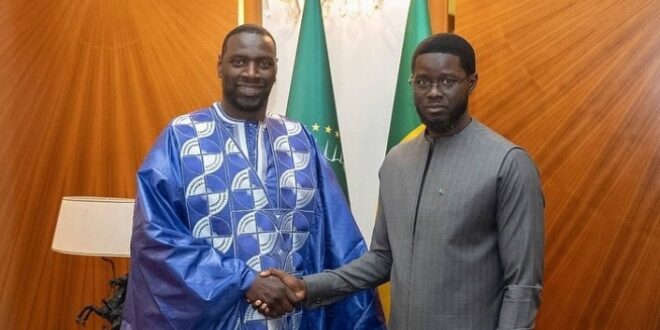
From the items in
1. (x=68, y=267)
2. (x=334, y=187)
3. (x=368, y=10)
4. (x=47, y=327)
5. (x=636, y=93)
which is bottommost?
(x=47, y=327)

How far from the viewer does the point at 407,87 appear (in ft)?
10.3

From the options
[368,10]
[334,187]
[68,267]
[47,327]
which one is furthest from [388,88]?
[47,327]

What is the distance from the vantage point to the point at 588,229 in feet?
9.00

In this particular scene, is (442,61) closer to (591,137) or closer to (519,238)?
(519,238)

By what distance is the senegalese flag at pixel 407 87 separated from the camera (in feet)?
10.3

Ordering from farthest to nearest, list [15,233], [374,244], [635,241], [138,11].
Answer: [138,11] < [15,233] < [635,241] < [374,244]

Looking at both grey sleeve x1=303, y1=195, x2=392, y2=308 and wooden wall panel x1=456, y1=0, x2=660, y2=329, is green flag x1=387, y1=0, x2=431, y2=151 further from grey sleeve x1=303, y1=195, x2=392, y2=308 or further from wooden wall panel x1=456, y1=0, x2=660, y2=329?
grey sleeve x1=303, y1=195, x2=392, y2=308

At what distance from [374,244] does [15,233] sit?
75.4 inches

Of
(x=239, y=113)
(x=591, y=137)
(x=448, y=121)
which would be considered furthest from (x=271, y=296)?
(x=591, y=137)

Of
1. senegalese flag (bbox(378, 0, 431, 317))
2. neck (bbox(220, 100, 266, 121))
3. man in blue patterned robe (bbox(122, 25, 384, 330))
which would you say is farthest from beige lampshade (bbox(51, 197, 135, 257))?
senegalese flag (bbox(378, 0, 431, 317))

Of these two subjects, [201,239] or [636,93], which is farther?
[636,93]

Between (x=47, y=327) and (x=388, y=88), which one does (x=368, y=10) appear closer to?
(x=388, y=88)

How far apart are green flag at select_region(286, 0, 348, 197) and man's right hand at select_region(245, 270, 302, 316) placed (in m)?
1.11

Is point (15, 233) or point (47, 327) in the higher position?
point (15, 233)
